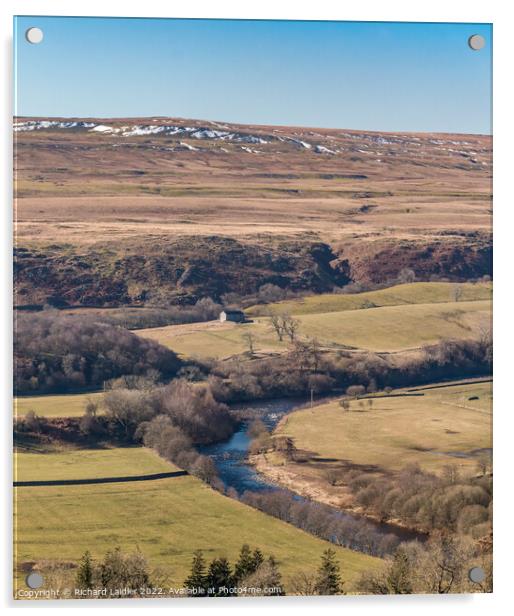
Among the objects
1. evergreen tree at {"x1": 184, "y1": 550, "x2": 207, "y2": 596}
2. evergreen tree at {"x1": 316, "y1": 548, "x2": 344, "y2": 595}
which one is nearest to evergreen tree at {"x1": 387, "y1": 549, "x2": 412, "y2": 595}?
A: evergreen tree at {"x1": 316, "y1": 548, "x2": 344, "y2": 595}

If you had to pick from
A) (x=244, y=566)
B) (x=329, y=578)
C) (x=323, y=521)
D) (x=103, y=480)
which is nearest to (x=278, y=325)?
(x=323, y=521)

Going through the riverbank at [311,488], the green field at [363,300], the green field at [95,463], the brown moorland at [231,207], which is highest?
the brown moorland at [231,207]

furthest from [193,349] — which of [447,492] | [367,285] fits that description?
[447,492]

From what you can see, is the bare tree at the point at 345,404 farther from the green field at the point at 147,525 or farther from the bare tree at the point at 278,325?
the green field at the point at 147,525

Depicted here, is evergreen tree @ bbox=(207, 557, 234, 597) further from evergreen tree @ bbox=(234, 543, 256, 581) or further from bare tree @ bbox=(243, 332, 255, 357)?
bare tree @ bbox=(243, 332, 255, 357)

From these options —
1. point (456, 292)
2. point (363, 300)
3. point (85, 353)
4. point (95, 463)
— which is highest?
point (456, 292)

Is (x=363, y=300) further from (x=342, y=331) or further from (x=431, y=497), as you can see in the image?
(x=431, y=497)
